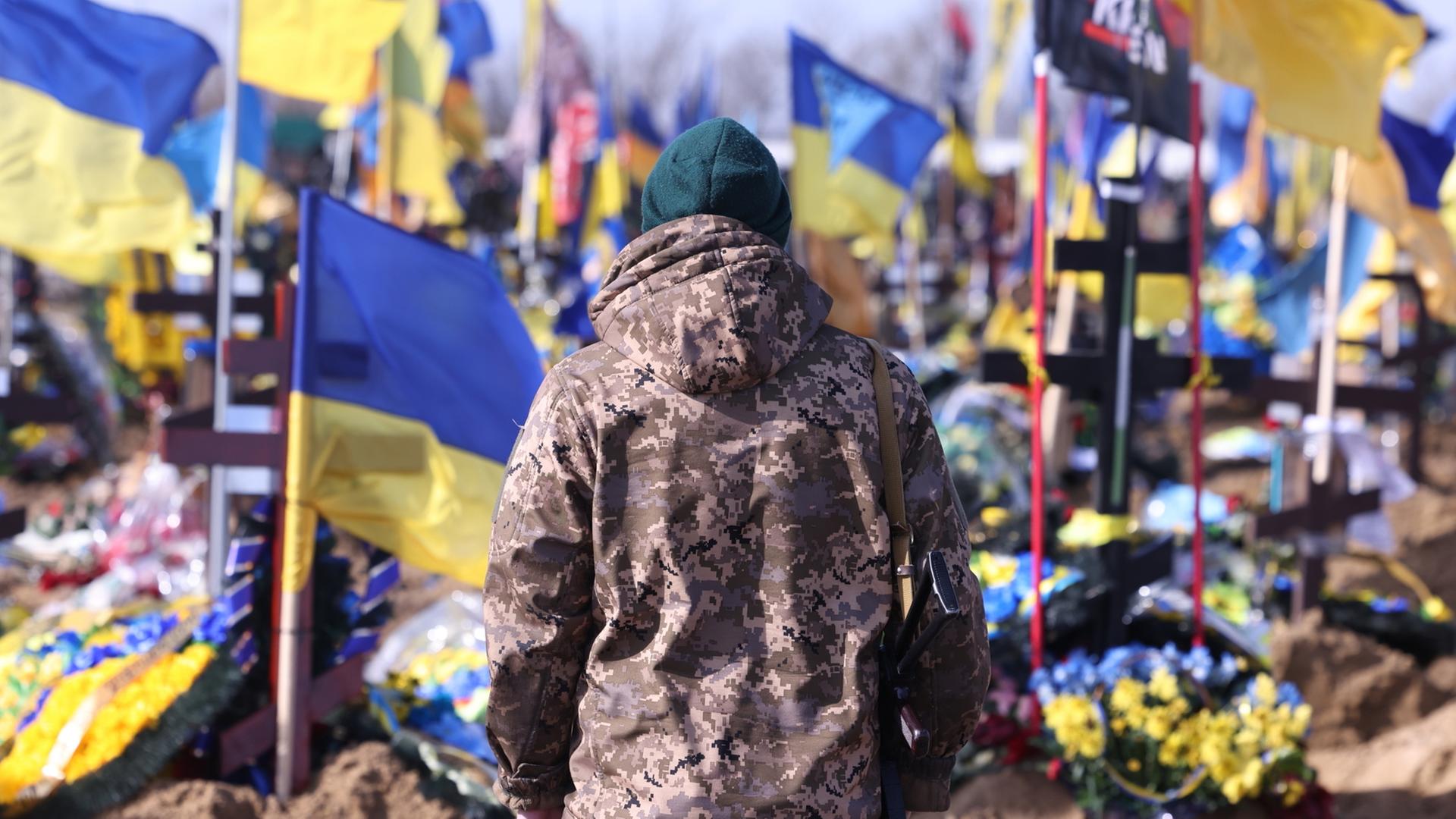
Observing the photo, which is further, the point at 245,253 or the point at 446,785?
the point at 245,253

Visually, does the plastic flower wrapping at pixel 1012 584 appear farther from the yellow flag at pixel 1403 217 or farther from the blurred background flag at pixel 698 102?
the blurred background flag at pixel 698 102

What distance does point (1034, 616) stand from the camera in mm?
4734

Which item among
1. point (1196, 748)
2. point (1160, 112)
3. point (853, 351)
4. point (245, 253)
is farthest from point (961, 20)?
point (853, 351)

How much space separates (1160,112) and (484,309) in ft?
8.28

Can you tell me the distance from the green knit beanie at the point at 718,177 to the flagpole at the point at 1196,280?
3.06 metres

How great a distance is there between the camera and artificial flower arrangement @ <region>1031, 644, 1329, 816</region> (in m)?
4.35

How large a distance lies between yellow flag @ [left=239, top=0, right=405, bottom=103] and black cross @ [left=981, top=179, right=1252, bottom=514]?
12.1 ft

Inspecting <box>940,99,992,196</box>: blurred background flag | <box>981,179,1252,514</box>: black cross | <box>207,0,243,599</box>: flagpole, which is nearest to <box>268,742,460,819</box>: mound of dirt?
<box>207,0,243,599</box>: flagpole

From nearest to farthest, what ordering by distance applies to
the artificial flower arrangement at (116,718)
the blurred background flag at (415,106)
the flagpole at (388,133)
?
the artificial flower arrangement at (116,718)
the flagpole at (388,133)
the blurred background flag at (415,106)

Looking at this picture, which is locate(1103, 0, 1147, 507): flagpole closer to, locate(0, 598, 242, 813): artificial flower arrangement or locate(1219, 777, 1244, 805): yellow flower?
locate(1219, 777, 1244, 805): yellow flower

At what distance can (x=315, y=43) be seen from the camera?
264 inches

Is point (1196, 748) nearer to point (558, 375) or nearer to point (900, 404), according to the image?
point (900, 404)

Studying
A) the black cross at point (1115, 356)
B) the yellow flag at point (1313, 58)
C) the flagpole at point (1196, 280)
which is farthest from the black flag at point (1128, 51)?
the black cross at point (1115, 356)

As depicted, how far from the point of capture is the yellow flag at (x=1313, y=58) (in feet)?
17.6
